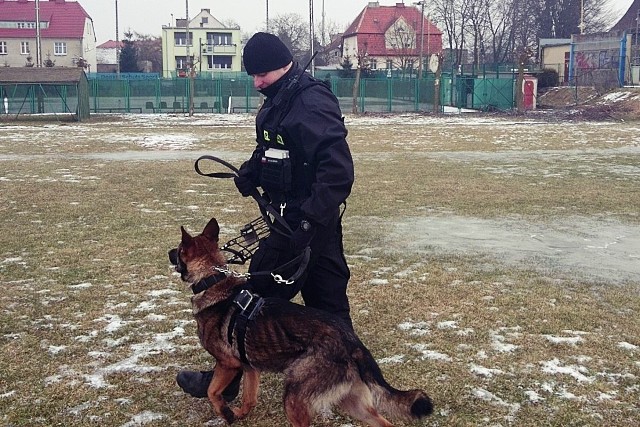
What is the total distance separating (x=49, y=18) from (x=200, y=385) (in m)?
81.9

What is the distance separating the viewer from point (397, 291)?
5.90 metres

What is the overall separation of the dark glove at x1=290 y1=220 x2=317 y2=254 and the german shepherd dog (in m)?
0.30

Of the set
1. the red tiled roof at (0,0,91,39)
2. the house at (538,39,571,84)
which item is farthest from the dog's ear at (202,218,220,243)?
the red tiled roof at (0,0,91,39)

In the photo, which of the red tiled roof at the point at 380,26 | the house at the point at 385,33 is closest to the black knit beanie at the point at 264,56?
the house at the point at 385,33

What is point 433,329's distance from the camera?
4.97m

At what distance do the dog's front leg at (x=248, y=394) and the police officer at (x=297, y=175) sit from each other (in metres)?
0.17

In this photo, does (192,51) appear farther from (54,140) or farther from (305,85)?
(305,85)

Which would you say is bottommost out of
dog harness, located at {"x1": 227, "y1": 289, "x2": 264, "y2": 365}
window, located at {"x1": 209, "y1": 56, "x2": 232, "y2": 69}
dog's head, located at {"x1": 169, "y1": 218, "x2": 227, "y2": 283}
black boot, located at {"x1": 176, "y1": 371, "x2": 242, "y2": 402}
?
black boot, located at {"x1": 176, "y1": 371, "x2": 242, "y2": 402}

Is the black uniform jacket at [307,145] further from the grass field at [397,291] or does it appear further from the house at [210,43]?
the house at [210,43]

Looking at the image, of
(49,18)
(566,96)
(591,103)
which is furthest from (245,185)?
(49,18)

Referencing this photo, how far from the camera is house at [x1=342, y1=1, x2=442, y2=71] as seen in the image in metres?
73.9

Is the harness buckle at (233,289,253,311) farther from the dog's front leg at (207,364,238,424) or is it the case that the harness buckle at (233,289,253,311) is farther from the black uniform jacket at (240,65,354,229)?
the black uniform jacket at (240,65,354,229)

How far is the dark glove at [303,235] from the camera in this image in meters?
3.41

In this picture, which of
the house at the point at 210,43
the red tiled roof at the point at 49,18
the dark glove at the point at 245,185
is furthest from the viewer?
the house at the point at 210,43
